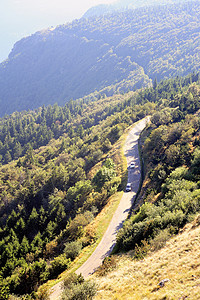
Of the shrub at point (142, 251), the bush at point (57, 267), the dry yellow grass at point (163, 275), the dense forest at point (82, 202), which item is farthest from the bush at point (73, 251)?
the shrub at point (142, 251)

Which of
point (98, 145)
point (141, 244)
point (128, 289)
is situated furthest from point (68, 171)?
point (128, 289)

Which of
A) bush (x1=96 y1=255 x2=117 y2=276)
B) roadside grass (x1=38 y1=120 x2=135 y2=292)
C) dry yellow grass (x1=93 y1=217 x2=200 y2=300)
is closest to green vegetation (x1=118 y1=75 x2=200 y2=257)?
dry yellow grass (x1=93 y1=217 x2=200 y2=300)

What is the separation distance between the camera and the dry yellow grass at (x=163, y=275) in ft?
49.4

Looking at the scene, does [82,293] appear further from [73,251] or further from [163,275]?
[73,251]

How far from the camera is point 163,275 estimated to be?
56.7 ft

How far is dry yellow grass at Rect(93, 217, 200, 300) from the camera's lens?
15062 millimetres

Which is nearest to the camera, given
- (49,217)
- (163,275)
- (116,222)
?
(163,275)

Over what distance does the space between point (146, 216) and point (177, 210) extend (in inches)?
238

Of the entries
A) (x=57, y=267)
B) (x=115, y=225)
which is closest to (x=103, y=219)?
(x=115, y=225)

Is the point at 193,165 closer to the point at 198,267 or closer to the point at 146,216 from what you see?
the point at 146,216

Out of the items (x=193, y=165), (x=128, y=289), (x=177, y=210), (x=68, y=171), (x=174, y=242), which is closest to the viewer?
(x=128, y=289)

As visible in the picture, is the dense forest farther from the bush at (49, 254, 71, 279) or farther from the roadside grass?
the roadside grass

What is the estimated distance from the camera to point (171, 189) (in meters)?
30.8

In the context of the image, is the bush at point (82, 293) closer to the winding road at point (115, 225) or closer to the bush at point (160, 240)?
the winding road at point (115, 225)
